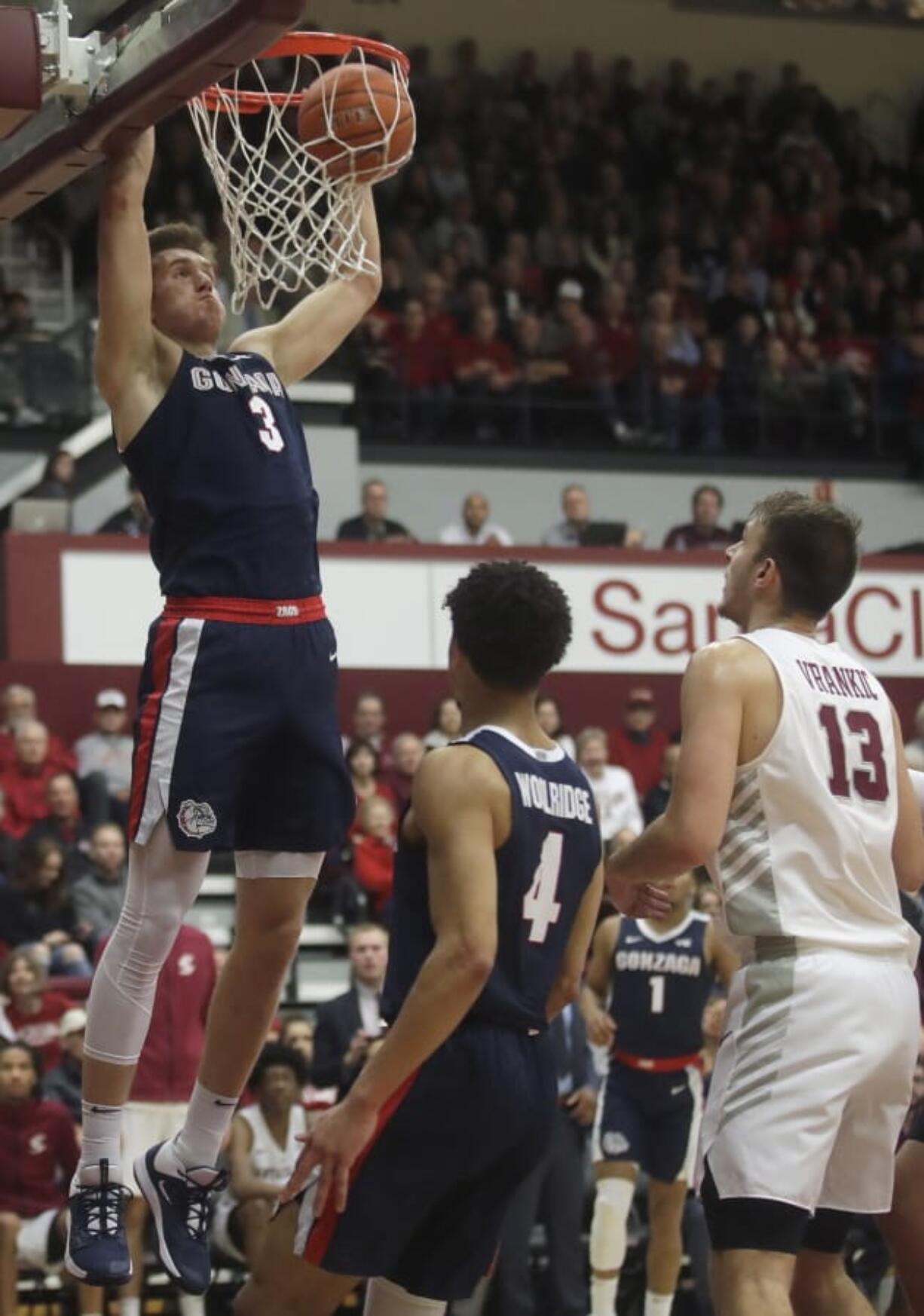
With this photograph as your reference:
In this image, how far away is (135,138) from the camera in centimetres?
573

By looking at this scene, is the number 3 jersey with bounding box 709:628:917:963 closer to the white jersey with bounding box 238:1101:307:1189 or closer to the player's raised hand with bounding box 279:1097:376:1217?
the player's raised hand with bounding box 279:1097:376:1217

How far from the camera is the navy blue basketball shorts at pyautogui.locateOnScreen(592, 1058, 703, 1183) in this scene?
11484mm

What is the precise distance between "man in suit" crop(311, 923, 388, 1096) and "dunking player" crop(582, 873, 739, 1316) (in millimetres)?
1054

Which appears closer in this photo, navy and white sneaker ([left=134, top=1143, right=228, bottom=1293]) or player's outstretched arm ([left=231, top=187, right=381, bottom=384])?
navy and white sneaker ([left=134, top=1143, right=228, bottom=1293])

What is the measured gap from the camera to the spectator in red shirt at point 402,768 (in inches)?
587

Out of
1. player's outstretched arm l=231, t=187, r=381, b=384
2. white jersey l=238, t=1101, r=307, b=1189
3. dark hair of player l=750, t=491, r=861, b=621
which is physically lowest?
white jersey l=238, t=1101, r=307, b=1189

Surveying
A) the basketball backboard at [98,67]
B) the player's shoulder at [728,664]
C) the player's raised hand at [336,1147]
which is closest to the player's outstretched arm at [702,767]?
the player's shoulder at [728,664]

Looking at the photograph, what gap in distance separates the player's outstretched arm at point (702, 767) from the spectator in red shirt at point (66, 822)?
8.23 m

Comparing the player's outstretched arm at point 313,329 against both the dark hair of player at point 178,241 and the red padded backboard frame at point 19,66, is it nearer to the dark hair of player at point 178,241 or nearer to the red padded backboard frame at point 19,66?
the dark hair of player at point 178,241

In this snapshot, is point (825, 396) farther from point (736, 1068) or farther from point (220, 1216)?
point (736, 1068)

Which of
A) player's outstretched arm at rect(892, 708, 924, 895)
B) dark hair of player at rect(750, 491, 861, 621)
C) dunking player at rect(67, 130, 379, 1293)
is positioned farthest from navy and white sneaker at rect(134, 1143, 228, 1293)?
dark hair of player at rect(750, 491, 861, 621)

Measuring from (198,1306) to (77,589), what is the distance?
6.42 meters

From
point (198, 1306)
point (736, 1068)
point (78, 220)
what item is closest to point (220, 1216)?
point (198, 1306)

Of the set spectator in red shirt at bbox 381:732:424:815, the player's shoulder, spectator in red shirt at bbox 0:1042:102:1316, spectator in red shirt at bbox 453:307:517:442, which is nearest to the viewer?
the player's shoulder
